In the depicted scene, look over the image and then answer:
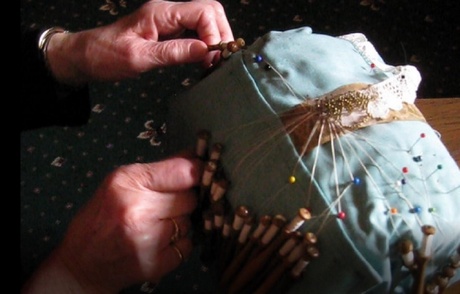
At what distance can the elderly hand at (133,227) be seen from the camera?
0.73 metres

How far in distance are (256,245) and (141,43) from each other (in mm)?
404

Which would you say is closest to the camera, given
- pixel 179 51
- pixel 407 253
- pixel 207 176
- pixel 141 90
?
pixel 407 253

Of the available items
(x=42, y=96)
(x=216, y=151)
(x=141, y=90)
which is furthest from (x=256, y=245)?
(x=141, y=90)

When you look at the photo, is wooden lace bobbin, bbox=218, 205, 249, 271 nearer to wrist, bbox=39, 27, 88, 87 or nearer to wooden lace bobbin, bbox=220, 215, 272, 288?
wooden lace bobbin, bbox=220, 215, 272, 288

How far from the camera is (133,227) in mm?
728

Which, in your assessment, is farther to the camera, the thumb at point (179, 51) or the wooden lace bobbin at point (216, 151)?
the thumb at point (179, 51)

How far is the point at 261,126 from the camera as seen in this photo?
2.26ft

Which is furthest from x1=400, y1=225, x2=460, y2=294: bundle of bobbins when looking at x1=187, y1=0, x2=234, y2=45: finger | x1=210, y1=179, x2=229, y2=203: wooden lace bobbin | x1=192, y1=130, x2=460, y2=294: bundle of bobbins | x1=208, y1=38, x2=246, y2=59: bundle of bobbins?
x1=187, y1=0, x2=234, y2=45: finger

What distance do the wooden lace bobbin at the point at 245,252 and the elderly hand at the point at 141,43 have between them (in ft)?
1.01

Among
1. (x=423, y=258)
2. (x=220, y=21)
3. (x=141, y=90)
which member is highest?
(x=220, y=21)

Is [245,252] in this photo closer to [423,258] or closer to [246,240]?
[246,240]

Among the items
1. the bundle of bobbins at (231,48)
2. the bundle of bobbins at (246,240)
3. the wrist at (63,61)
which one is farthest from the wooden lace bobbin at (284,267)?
the wrist at (63,61)

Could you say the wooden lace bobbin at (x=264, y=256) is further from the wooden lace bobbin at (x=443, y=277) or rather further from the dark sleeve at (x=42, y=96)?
the dark sleeve at (x=42, y=96)

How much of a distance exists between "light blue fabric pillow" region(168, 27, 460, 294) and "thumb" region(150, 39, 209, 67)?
0.11 m
